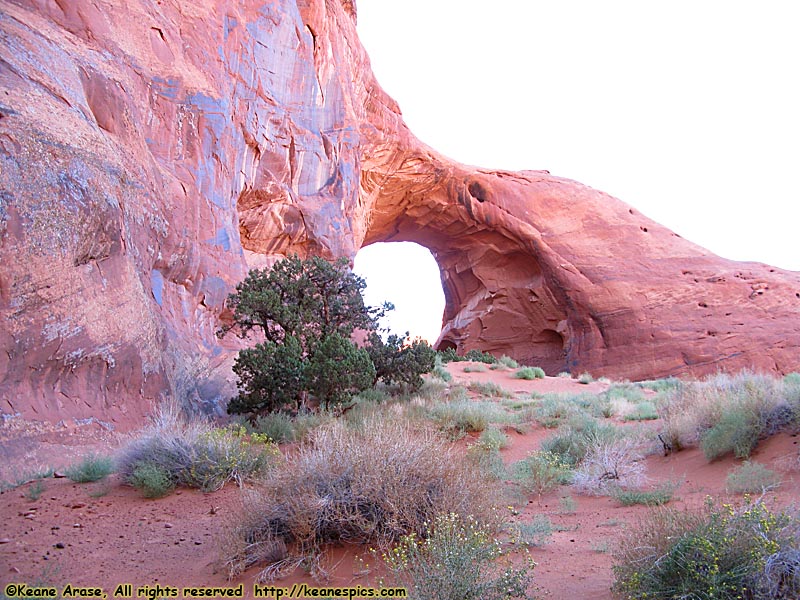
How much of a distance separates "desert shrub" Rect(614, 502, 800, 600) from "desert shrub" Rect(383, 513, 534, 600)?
2.04 feet

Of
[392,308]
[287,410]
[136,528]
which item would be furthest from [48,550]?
[392,308]

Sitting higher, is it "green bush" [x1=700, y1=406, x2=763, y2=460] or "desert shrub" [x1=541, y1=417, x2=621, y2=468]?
"green bush" [x1=700, y1=406, x2=763, y2=460]

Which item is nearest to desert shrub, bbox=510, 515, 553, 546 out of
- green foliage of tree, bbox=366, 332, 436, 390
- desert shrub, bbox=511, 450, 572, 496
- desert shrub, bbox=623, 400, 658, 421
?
desert shrub, bbox=511, 450, 572, 496

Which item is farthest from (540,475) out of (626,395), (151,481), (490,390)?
(626,395)

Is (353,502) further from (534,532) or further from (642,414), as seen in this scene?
(642,414)

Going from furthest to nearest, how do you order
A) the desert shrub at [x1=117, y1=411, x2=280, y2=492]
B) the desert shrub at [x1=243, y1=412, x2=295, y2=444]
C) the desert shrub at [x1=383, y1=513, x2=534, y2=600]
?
the desert shrub at [x1=243, y1=412, x2=295, y2=444] → the desert shrub at [x1=117, y1=411, x2=280, y2=492] → the desert shrub at [x1=383, y1=513, x2=534, y2=600]

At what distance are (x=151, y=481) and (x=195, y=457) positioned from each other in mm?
552

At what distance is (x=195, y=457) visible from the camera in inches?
262

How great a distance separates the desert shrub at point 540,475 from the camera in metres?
6.39

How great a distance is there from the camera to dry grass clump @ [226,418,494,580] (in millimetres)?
4082

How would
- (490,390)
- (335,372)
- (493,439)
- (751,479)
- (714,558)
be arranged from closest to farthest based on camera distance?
(714,558) < (751,479) < (493,439) < (335,372) < (490,390)

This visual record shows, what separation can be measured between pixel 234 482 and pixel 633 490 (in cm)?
439

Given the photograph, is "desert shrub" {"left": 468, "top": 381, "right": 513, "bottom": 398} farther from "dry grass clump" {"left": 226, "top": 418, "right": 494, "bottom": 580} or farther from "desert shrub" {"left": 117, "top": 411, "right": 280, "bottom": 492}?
"dry grass clump" {"left": 226, "top": 418, "right": 494, "bottom": 580}

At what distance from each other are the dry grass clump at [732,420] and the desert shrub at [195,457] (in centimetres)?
511
